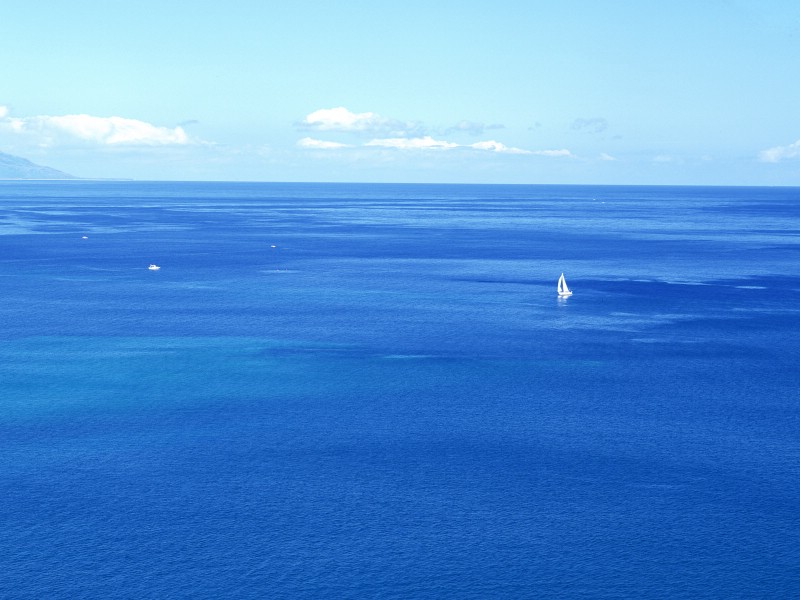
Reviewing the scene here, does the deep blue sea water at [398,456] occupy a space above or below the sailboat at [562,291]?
below

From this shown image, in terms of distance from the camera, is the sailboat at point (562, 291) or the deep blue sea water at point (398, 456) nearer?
the deep blue sea water at point (398, 456)

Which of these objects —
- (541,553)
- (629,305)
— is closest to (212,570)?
(541,553)

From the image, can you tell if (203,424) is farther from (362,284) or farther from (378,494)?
(362,284)

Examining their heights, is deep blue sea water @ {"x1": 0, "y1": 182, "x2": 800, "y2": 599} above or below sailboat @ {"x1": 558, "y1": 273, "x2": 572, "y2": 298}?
below

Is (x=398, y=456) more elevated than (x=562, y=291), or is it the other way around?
(x=562, y=291)

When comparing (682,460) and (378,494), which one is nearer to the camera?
(378,494)

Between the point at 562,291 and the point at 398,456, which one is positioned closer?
the point at 398,456

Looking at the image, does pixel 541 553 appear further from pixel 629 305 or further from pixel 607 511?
pixel 629 305

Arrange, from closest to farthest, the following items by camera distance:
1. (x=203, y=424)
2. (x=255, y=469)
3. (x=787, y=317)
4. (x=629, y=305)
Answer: (x=255, y=469) → (x=203, y=424) → (x=787, y=317) → (x=629, y=305)

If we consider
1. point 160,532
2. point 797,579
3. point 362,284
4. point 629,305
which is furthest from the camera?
point 362,284

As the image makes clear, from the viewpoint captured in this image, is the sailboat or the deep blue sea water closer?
the deep blue sea water
